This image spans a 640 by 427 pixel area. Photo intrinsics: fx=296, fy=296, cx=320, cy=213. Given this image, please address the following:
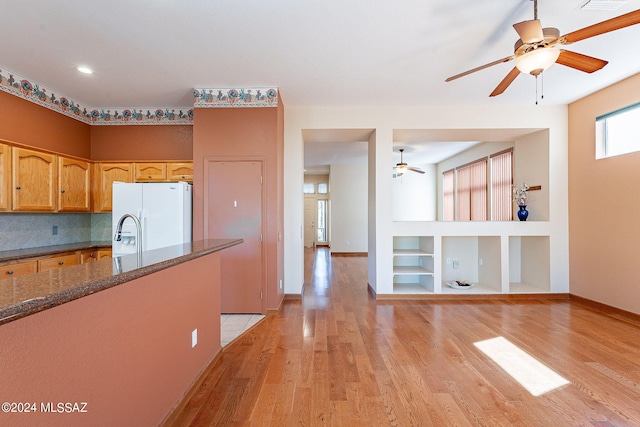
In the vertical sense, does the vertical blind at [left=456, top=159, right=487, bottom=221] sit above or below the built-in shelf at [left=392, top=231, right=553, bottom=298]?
above

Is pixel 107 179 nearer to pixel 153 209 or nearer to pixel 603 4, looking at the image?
pixel 153 209

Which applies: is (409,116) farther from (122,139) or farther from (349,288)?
(122,139)

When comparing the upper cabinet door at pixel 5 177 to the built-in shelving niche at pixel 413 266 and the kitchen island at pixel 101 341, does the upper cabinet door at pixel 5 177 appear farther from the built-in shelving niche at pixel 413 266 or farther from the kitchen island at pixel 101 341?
the built-in shelving niche at pixel 413 266

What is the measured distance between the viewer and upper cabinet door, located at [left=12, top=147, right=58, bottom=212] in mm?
3182

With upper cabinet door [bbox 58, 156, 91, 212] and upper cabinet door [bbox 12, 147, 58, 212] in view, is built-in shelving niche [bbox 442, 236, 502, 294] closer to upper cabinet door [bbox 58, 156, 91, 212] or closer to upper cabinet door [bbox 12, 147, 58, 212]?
upper cabinet door [bbox 58, 156, 91, 212]

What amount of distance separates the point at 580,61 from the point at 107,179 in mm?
5476

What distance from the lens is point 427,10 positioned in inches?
92.0

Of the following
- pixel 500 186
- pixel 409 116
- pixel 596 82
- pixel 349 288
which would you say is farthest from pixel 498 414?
pixel 500 186

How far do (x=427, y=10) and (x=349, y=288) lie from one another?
409cm

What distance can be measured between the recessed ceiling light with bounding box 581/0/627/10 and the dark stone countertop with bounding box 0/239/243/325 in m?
3.44

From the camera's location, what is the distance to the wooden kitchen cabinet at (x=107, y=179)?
4215 millimetres

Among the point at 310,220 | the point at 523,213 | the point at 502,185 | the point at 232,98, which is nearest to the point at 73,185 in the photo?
the point at 232,98

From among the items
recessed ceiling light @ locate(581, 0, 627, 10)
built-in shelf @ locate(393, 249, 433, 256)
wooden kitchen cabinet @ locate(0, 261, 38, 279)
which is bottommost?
built-in shelf @ locate(393, 249, 433, 256)

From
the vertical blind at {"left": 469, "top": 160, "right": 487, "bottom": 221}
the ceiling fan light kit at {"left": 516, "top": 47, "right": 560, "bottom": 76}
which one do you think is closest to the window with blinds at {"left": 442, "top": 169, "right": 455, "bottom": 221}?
the vertical blind at {"left": 469, "top": 160, "right": 487, "bottom": 221}
